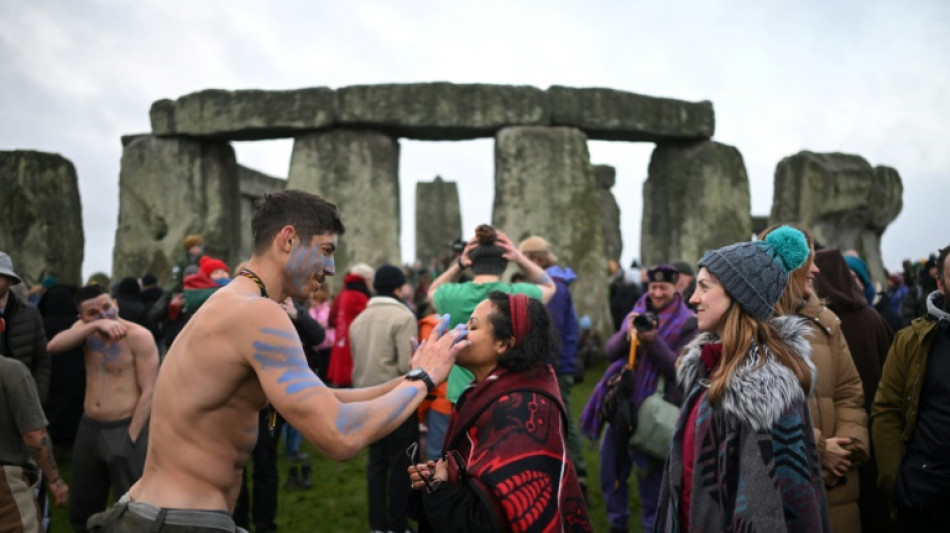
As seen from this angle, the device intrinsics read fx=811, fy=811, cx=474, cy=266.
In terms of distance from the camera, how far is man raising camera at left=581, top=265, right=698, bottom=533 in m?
4.53

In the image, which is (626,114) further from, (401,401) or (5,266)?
(401,401)

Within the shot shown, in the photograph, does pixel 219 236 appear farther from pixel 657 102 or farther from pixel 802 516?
pixel 802 516

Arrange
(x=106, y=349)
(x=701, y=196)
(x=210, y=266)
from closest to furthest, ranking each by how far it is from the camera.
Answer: (x=106, y=349)
(x=210, y=266)
(x=701, y=196)

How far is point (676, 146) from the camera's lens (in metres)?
12.3

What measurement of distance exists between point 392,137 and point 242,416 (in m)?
9.70

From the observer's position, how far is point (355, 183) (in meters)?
11.4

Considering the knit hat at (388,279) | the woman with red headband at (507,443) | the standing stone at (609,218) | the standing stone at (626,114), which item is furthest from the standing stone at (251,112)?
the standing stone at (609,218)

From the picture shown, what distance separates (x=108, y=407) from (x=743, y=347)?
351 cm

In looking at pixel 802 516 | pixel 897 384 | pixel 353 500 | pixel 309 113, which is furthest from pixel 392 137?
pixel 802 516

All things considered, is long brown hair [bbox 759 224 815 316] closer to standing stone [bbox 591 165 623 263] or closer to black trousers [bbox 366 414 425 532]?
black trousers [bbox 366 414 425 532]

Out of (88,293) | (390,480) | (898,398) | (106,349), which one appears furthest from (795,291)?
(88,293)

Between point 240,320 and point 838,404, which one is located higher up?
point 240,320

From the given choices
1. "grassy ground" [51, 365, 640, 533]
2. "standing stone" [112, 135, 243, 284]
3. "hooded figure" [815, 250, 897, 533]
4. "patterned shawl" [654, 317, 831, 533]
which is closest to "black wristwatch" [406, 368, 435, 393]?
"patterned shawl" [654, 317, 831, 533]

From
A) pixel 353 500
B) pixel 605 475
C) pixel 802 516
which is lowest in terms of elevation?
pixel 353 500
